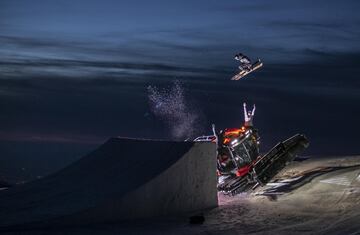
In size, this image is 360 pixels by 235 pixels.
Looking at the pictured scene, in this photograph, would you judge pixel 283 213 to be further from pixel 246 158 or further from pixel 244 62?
pixel 244 62

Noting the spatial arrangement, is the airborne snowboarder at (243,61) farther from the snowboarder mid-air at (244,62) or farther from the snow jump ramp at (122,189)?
the snow jump ramp at (122,189)

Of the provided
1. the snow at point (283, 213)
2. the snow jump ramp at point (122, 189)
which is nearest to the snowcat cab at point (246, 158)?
the snow at point (283, 213)

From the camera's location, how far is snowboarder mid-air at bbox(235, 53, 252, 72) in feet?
73.7

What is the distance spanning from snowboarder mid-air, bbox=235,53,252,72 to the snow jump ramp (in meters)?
4.83

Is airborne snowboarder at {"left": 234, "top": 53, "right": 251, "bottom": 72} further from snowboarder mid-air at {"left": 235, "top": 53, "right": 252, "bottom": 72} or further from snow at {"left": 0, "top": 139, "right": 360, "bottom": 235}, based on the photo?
snow at {"left": 0, "top": 139, "right": 360, "bottom": 235}

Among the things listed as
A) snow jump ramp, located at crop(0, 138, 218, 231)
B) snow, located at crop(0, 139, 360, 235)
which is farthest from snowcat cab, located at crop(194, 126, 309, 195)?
snow jump ramp, located at crop(0, 138, 218, 231)

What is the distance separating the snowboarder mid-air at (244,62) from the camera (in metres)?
22.5

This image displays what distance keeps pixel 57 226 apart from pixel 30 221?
82 centimetres

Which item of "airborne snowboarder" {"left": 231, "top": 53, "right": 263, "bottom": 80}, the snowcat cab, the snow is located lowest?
the snow

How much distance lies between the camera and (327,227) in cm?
1505

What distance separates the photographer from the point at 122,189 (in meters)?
17.2

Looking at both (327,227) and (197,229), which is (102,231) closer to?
(197,229)

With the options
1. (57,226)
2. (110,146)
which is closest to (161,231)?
(57,226)

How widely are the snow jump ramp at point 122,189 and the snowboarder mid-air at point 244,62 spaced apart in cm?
483
